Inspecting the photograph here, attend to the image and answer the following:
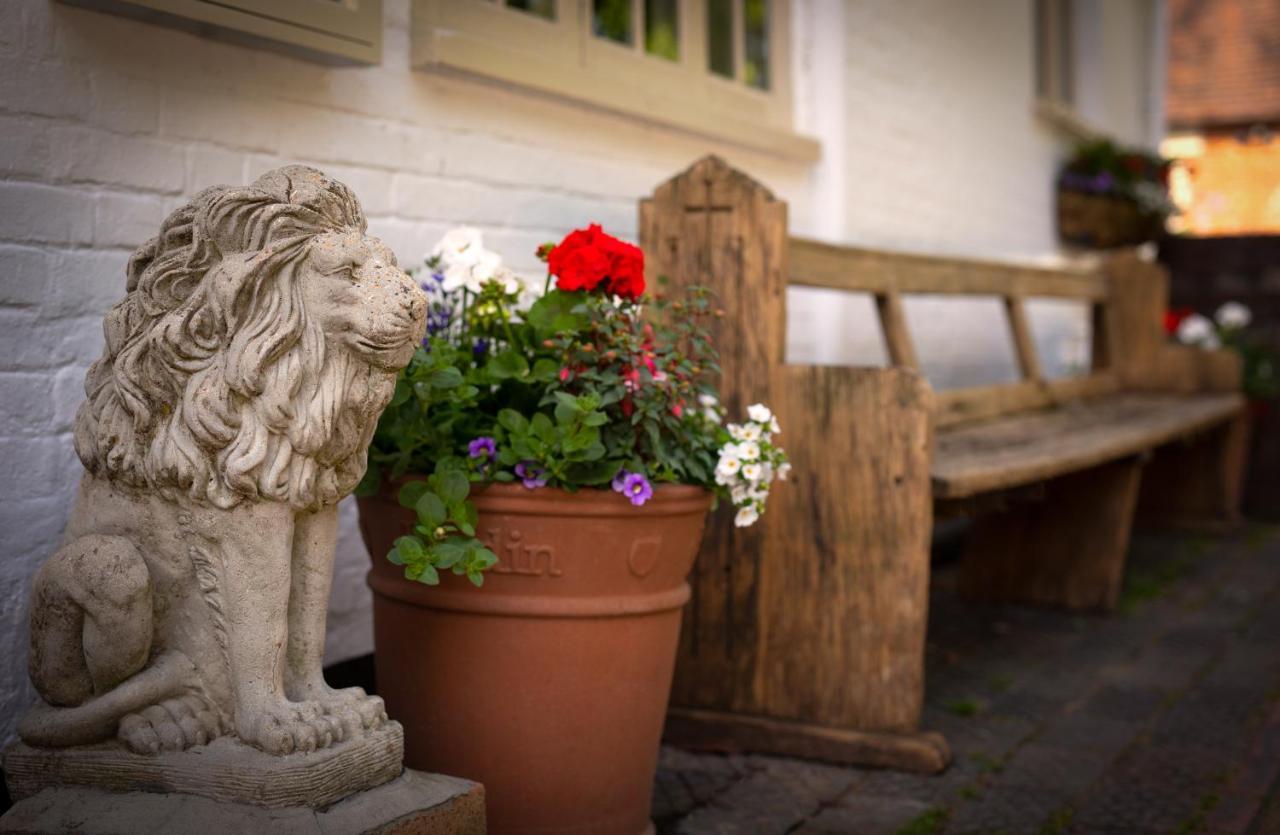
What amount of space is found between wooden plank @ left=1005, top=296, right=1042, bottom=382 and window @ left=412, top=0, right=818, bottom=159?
107 cm

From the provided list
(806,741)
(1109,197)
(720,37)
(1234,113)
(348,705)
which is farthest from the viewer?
(1234,113)

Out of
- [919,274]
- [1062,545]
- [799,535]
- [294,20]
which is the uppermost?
[294,20]

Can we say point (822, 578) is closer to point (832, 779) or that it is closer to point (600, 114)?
point (832, 779)

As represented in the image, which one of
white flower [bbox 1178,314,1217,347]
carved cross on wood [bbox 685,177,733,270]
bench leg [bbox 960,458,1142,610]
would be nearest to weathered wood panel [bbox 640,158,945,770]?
carved cross on wood [bbox 685,177,733,270]

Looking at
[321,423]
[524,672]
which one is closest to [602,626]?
[524,672]

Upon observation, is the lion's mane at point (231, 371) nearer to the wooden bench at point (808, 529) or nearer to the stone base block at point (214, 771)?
the stone base block at point (214, 771)

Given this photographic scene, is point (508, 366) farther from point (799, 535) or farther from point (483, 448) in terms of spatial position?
point (799, 535)

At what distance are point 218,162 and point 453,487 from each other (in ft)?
3.05

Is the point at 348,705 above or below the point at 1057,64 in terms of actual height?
below

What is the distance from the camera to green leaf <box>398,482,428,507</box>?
2301 millimetres

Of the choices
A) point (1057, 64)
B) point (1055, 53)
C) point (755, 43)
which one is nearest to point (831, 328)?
point (755, 43)

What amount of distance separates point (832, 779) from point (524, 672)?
0.93 metres

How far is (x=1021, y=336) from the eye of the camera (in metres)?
5.13

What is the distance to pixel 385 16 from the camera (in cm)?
300
